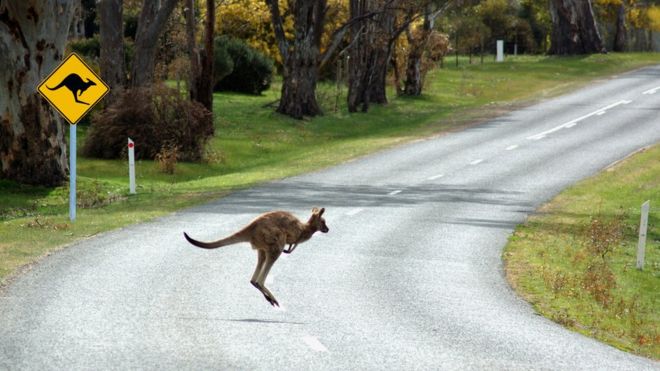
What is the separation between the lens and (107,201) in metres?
28.8

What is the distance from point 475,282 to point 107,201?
13.0 meters

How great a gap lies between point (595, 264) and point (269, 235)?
9.78 metres

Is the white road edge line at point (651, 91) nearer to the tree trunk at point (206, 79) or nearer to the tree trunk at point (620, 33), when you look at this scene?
the tree trunk at point (206, 79)

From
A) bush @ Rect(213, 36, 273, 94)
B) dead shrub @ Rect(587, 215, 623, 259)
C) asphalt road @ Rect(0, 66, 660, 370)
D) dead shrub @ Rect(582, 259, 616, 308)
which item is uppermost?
bush @ Rect(213, 36, 273, 94)

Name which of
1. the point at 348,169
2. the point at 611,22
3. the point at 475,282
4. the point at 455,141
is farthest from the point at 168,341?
the point at 611,22

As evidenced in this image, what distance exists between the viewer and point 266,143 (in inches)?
1689

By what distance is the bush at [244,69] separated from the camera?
5884 cm

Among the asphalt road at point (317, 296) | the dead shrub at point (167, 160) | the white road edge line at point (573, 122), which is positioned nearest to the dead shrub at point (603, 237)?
the asphalt road at point (317, 296)

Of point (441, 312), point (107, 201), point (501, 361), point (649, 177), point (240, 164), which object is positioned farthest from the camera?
point (240, 164)

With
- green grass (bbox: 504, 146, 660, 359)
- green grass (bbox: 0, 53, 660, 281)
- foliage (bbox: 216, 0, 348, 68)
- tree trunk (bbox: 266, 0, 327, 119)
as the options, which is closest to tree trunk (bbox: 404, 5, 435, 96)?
green grass (bbox: 0, 53, 660, 281)

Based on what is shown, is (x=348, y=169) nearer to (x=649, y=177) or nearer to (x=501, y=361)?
(x=649, y=177)

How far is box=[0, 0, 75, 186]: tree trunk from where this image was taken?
1169 inches

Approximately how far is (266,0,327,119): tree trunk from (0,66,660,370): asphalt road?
15872 mm

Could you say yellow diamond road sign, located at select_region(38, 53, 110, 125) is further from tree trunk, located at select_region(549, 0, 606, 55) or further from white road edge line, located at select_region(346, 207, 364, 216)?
tree trunk, located at select_region(549, 0, 606, 55)
